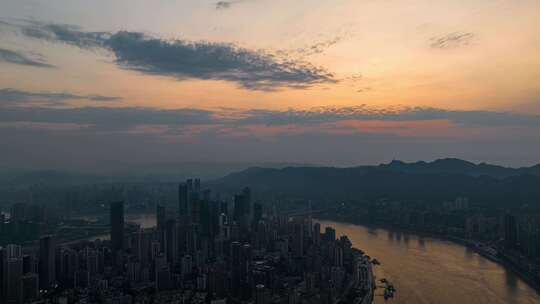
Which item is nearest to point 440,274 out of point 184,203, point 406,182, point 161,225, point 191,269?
point 191,269

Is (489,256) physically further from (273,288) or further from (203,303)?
(203,303)

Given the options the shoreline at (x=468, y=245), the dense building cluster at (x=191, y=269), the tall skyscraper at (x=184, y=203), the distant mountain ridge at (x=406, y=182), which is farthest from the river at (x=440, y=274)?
the distant mountain ridge at (x=406, y=182)

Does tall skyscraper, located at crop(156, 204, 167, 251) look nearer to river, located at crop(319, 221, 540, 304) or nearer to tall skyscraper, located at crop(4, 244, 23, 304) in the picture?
tall skyscraper, located at crop(4, 244, 23, 304)

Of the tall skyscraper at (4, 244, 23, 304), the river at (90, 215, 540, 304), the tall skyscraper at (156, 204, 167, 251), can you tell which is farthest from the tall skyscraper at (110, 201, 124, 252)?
the river at (90, 215, 540, 304)

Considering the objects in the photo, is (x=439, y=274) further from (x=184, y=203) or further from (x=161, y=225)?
(x=184, y=203)

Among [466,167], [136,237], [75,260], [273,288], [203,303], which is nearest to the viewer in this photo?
[203,303]

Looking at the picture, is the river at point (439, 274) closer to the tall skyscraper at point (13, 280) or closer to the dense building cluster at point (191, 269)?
the dense building cluster at point (191, 269)

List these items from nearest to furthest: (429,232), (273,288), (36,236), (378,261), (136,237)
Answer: (273,288) → (136,237) → (378,261) → (36,236) → (429,232)

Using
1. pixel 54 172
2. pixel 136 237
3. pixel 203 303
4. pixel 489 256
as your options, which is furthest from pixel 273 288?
pixel 54 172
